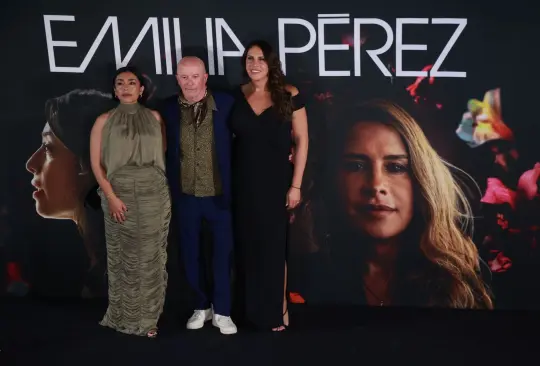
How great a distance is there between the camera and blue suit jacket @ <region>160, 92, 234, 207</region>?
13.3 ft

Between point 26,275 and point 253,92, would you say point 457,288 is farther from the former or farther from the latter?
point 26,275

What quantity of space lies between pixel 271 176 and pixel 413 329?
45.7 inches

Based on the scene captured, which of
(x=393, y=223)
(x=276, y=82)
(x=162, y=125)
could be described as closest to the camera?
(x=276, y=82)

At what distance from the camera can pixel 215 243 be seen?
4254 mm

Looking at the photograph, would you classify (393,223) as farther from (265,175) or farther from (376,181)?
(265,175)

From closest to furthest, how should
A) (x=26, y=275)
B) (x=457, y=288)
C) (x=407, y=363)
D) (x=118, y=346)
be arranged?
(x=407, y=363)
(x=118, y=346)
(x=457, y=288)
(x=26, y=275)

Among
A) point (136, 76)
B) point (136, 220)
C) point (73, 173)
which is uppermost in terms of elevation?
point (136, 76)

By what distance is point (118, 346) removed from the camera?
13.5 ft

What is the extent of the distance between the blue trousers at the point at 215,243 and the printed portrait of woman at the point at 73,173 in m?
0.60

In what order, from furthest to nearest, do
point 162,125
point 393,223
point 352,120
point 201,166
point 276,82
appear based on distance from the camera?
point 393,223
point 352,120
point 162,125
point 201,166
point 276,82

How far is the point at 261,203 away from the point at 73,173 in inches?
48.5

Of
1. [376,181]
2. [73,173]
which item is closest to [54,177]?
[73,173]

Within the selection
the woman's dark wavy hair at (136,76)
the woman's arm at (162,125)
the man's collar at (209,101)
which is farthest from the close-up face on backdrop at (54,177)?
the man's collar at (209,101)

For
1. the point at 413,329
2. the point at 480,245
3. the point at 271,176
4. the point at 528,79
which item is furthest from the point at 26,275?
the point at 528,79
